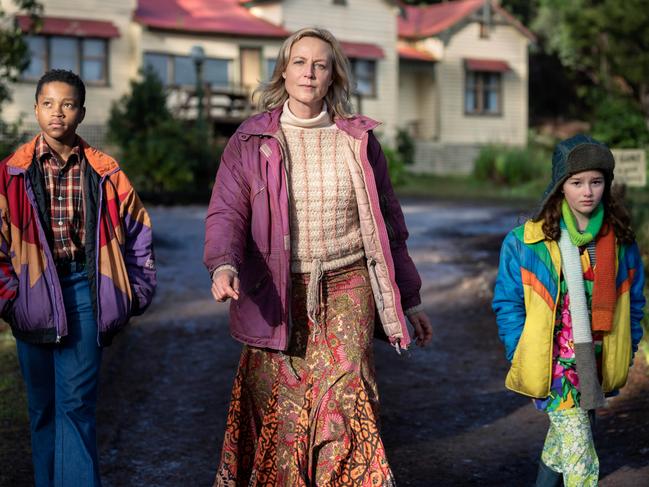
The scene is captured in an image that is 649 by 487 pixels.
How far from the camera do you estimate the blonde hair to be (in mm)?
4355

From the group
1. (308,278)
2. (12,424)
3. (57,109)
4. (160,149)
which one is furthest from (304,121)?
(160,149)

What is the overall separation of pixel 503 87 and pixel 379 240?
3844 centimetres

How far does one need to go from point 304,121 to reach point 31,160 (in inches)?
43.1

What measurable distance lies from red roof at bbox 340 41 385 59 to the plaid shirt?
3266 centimetres

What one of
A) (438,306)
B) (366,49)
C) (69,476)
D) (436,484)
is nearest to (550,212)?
(436,484)

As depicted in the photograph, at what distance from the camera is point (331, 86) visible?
4.48 metres

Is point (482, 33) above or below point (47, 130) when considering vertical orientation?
above

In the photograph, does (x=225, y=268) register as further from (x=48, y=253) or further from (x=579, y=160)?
(x=579, y=160)

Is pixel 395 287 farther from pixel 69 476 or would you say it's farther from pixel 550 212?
pixel 69 476

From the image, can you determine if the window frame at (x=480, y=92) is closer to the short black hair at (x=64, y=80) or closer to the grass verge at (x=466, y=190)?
the grass verge at (x=466, y=190)

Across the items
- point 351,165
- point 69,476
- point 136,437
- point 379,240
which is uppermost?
→ point 351,165

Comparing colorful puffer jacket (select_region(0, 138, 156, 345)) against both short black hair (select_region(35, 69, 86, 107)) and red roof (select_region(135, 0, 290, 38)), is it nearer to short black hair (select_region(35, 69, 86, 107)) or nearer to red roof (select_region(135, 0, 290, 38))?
short black hair (select_region(35, 69, 86, 107))

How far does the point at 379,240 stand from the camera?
4.29m

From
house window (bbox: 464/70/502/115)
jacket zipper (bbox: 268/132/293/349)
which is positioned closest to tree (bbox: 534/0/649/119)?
house window (bbox: 464/70/502/115)
